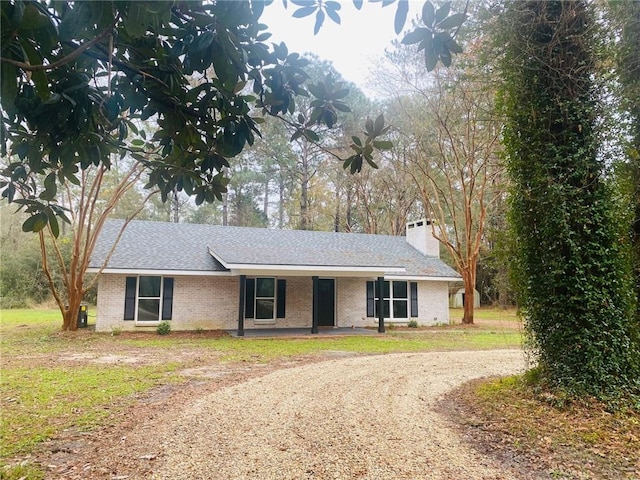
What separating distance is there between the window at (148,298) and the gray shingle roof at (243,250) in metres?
0.59

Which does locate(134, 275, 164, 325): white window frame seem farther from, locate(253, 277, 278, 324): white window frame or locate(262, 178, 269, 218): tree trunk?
locate(262, 178, 269, 218): tree trunk

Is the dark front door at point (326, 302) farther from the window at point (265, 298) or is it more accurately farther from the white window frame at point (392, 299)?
the white window frame at point (392, 299)

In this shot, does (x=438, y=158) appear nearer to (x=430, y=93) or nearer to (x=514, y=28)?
(x=430, y=93)

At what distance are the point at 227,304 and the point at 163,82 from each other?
12868mm

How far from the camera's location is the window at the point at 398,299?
16.8 metres

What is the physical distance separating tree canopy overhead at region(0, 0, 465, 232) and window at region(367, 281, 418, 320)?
47.3ft

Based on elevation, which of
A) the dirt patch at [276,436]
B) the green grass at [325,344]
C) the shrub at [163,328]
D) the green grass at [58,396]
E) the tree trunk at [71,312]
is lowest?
the green grass at [325,344]

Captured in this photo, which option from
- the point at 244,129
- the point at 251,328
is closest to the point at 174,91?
the point at 244,129

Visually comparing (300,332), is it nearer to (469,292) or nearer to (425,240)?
(469,292)

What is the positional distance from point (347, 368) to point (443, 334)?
304 inches

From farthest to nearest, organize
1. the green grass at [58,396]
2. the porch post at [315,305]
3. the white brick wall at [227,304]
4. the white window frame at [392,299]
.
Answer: the white window frame at [392,299] → the porch post at [315,305] → the white brick wall at [227,304] → the green grass at [58,396]

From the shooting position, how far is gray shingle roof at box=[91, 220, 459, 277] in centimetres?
1368

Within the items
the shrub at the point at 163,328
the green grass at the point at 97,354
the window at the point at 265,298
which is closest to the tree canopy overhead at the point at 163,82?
the green grass at the point at 97,354

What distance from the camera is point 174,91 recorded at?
2.43m
